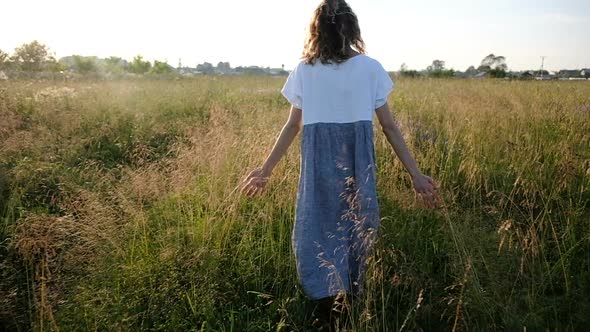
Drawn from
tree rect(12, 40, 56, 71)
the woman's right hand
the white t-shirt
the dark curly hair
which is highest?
tree rect(12, 40, 56, 71)

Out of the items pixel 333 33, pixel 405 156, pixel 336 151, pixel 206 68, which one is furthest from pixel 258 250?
pixel 206 68

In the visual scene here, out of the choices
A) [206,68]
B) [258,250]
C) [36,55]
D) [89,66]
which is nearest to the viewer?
[258,250]

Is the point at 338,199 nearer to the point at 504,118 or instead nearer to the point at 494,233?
the point at 494,233

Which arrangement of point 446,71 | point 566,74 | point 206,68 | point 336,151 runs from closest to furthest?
point 336,151, point 566,74, point 446,71, point 206,68

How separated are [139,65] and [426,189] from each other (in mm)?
58439

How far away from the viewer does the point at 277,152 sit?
2053 millimetres

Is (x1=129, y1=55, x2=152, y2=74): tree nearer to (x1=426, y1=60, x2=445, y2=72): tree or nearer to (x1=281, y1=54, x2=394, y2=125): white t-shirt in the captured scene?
(x1=426, y1=60, x2=445, y2=72): tree

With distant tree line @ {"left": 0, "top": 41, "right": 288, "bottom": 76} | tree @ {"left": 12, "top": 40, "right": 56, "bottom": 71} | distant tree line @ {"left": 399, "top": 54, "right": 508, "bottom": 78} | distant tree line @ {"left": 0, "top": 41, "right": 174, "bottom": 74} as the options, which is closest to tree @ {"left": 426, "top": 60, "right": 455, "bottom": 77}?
distant tree line @ {"left": 399, "top": 54, "right": 508, "bottom": 78}

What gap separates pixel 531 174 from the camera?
325 cm

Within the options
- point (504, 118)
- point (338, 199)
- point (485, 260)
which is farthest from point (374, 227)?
point (504, 118)

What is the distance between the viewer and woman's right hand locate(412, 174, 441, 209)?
1987 mm

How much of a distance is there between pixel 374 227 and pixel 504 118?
3.72m

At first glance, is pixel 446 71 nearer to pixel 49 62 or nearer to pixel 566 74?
pixel 566 74

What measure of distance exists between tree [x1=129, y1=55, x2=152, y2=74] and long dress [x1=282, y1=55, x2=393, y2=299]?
184ft
